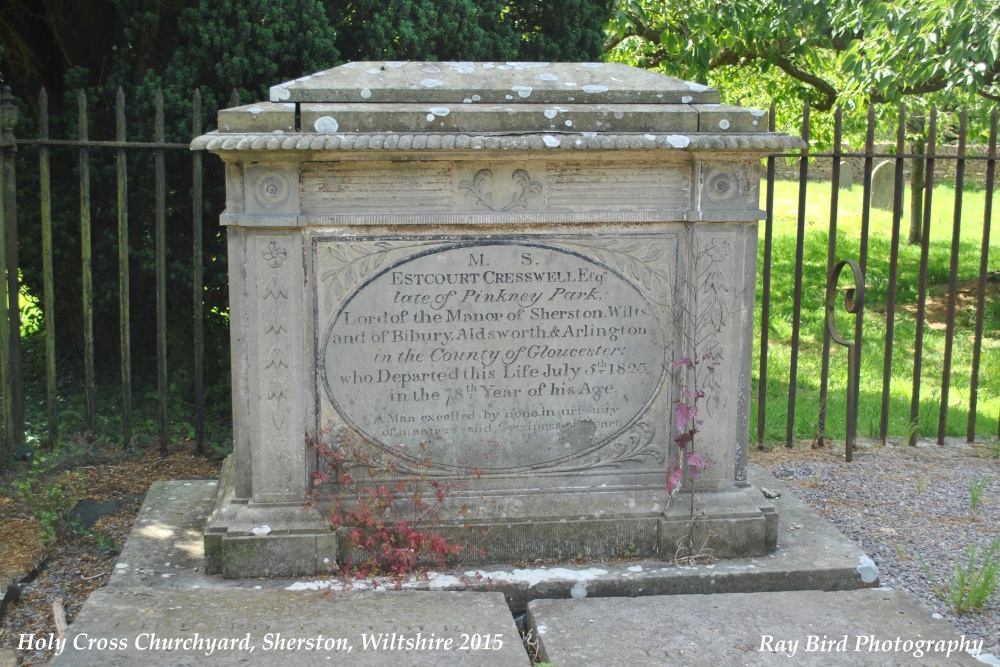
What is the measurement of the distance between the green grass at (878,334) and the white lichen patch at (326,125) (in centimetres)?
344

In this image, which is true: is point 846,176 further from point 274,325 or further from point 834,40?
point 274,325

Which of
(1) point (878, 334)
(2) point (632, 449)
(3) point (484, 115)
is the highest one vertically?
(3) point (484, 115)

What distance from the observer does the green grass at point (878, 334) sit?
6.54 meters

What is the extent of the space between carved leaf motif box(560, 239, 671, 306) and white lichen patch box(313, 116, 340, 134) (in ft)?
3.03

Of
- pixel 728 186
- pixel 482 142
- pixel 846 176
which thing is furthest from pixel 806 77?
pixel 846 176

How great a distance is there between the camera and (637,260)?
374 centimetres

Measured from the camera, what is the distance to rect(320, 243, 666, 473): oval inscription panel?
12.0 feet

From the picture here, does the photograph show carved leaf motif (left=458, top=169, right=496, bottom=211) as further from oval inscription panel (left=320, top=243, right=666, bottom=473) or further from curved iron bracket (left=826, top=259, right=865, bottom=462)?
curved iron bracket (left=826, top=259, right=865, bottom=462)

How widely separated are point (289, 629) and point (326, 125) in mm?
1700

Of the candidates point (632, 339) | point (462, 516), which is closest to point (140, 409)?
point (462, 516)

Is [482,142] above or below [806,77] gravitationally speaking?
below

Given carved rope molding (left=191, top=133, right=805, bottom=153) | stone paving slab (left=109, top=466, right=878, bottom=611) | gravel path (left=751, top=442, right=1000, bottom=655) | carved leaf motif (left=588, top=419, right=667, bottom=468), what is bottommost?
gravel path (left=751, top=442, right=1000, bottom=655)

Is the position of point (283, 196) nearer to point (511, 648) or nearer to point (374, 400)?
point (374, 400)

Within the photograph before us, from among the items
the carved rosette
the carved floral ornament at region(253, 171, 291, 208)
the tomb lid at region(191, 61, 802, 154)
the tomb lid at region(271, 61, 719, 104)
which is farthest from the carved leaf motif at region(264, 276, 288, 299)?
the carved rosette
